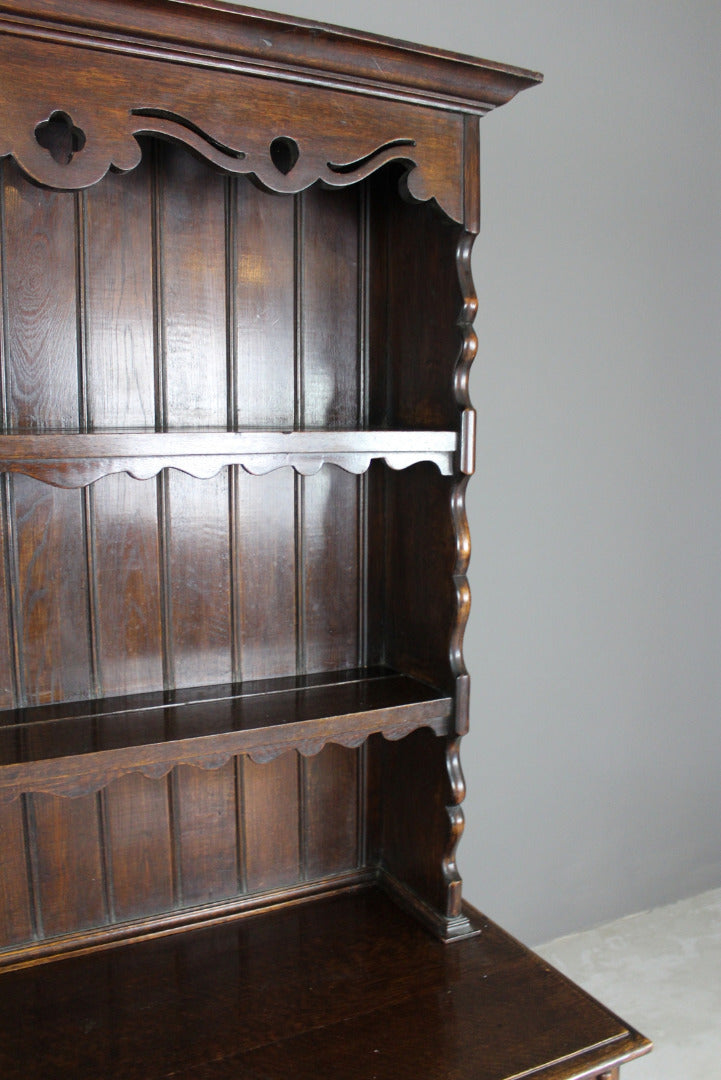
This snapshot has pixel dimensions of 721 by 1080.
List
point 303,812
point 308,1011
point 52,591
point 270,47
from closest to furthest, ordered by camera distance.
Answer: point 270,47
point 308,1011
point 52,591
point 303,812

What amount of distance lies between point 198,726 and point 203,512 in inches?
16.3

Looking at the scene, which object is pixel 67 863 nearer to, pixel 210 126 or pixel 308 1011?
pixel 308 1011

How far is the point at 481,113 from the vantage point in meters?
1.62

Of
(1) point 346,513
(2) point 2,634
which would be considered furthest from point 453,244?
(2) point 2,634

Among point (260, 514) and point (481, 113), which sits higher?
point (481, 113)

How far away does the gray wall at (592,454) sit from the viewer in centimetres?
249

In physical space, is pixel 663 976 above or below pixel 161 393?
below

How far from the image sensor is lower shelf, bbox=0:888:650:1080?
1423 mm

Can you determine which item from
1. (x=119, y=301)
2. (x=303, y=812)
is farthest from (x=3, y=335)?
(x=303, y=812)

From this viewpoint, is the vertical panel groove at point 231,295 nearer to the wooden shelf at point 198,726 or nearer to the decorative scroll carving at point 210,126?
the decorative scroll carving at point 210,126

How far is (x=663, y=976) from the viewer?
8.68 ft

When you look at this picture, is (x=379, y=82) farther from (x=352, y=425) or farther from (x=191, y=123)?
(x=352, y=425)

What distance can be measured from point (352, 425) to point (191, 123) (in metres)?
0.66

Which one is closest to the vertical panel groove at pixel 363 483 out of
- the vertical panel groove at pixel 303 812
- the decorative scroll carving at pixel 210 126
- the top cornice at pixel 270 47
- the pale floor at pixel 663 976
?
the vertical panel groove at pixel 303 812
